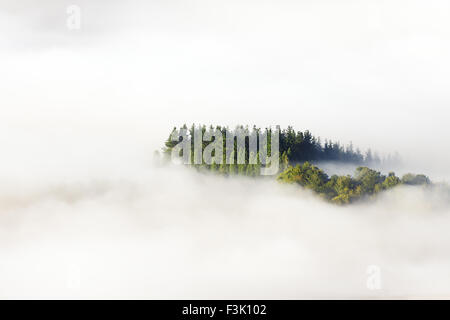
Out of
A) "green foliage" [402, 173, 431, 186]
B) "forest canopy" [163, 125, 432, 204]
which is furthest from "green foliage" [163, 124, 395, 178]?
"green foliage" [402, 173, 431, 186]

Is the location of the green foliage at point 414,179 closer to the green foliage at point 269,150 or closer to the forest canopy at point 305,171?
the forest canopy at point 305,171

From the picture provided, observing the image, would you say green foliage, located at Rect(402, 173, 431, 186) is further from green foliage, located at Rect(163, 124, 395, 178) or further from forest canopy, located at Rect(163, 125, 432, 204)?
green foliage, located at Rect(163, 124, 395, 178)

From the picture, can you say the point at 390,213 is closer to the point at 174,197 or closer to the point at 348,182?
the point at 348,182

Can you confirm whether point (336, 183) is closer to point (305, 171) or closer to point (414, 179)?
point (305, 171)

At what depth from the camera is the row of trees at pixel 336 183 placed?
8456 centimetres

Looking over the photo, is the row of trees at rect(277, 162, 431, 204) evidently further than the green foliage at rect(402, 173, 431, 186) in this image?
No

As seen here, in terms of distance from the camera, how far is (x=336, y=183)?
86125mm

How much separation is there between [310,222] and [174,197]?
2890 cm

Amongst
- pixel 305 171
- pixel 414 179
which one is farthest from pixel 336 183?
pixel 414 179

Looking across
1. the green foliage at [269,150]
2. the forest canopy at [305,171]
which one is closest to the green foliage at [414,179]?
the forest canopy at [305,171]

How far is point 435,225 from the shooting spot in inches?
3615

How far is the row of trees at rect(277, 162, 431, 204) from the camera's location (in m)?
84.6

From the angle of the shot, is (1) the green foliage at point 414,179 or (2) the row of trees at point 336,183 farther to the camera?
(1) the green foliage at point 414,179
